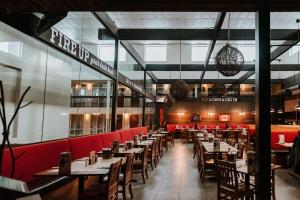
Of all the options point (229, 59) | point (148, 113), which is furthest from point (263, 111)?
point (148, 113)

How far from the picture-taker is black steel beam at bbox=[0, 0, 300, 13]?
11.4 ft

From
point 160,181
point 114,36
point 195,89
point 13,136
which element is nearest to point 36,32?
point 13,136

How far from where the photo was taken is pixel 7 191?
50.6 inches

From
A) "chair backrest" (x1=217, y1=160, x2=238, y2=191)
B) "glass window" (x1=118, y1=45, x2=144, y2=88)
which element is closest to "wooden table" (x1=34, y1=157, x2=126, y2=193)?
"chair backrest" (x1=217, y1=160, x2=238, y2=191)

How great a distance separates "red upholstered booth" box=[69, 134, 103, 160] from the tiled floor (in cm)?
136

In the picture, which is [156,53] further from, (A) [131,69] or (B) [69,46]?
(B) [69,46]

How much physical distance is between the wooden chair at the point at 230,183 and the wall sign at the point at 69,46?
351 cm

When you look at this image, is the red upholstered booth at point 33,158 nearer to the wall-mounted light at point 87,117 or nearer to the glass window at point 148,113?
the wall-mounted light at point 87,117

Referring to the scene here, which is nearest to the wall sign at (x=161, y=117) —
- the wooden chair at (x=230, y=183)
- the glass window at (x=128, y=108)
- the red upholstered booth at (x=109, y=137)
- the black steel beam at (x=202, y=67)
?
the glass window at (x=128, y=108)

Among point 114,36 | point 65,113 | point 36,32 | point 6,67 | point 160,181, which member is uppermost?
point 114,36

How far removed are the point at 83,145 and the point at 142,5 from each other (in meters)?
3.59

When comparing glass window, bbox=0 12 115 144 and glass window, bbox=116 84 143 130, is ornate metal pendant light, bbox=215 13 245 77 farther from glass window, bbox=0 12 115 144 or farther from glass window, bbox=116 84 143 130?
glass window, bbox=116 84 143 130

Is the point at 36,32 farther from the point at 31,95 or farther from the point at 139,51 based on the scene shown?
the point at 139,51

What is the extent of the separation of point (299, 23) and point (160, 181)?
6.48 meters
